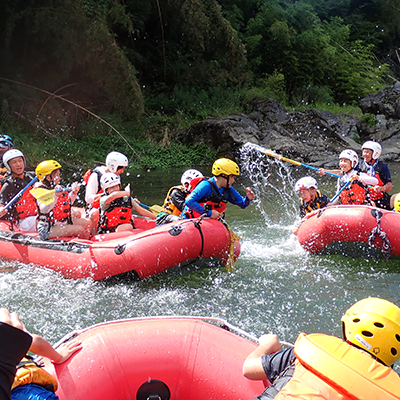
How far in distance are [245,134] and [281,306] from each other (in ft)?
37.7

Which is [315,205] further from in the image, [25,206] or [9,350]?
[9,350]

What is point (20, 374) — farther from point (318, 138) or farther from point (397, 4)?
point (397, 4)

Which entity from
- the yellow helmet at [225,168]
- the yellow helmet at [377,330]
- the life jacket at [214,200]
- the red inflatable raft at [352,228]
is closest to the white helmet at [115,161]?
the life jacket at [214,200]

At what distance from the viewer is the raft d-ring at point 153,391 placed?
7.80ft

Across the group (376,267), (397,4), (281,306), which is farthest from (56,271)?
(397,4)

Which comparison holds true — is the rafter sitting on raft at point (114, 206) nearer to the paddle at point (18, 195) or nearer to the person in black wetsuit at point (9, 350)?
the paddle at point (18, 195)

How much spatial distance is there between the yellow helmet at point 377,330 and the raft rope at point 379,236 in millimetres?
3509

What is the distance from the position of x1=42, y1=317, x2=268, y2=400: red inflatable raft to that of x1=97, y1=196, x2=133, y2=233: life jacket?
2975 millimetres

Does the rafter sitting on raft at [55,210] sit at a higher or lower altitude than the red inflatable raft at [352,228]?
lower

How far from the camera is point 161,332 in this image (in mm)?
2529

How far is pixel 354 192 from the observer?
613 cm

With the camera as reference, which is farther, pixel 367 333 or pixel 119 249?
pixel 119 249

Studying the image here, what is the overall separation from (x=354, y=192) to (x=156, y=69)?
1395 cm

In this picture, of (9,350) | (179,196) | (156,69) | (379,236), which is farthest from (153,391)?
(156,69)
